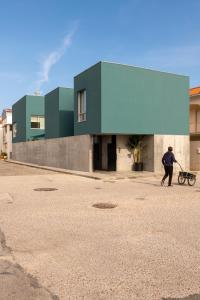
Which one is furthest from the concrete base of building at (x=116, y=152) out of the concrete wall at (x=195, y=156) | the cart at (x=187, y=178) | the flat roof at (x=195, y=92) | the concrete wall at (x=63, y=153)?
the flat roof at (x=195, y=92)

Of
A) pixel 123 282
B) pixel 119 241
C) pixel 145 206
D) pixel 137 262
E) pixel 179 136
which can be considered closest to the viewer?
pixel 123 282

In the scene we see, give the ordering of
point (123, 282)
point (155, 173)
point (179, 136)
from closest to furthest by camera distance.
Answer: point (123, 282) → point (155, 173) → point (179, 136)

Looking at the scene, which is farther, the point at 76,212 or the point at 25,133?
the point at 25,133

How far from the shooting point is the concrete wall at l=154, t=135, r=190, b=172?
24.4 m

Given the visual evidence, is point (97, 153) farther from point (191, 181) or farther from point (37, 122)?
point (37, 122)

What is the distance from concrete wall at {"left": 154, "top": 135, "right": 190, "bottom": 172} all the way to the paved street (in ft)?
43.6

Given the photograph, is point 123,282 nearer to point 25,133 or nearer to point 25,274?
point 25,274

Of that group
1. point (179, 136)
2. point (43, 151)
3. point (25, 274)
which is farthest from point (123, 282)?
point (43, 151)

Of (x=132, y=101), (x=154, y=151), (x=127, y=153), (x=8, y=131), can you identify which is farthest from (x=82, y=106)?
(x=8, y=131)

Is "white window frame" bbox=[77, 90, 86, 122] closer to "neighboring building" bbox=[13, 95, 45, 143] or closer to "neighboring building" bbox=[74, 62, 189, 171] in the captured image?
"neighboring building" bbox=[74, 62, 189, 171]

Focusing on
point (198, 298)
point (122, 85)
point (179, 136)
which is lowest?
point (198, 298)

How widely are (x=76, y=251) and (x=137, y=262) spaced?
3.67ft

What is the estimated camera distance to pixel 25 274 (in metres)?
4.95

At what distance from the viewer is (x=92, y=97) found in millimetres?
23844
